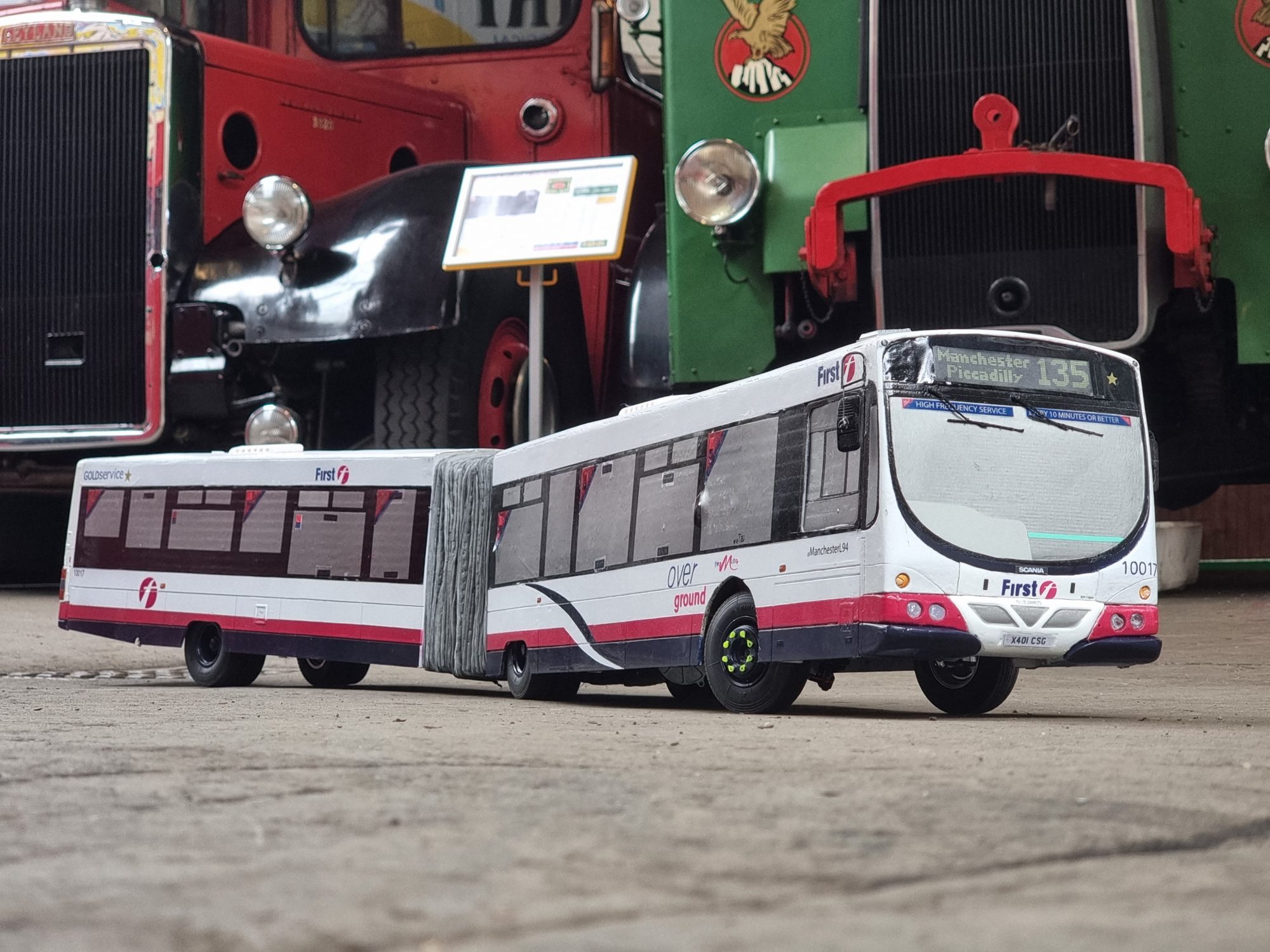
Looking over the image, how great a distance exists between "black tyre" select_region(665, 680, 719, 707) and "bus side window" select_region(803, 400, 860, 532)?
2308mm

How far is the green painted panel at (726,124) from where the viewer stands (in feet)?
39.1

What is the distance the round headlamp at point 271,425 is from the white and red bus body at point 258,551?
0.24 m

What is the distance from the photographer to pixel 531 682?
518 inches

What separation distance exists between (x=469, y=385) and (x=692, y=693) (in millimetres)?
2472

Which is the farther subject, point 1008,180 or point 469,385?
point 469,385

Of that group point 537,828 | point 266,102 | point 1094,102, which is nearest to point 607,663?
point 1094,102

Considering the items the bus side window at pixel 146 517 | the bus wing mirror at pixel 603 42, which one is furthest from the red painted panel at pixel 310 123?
the bus side window at pixel 146 517

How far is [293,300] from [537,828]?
8.96 m

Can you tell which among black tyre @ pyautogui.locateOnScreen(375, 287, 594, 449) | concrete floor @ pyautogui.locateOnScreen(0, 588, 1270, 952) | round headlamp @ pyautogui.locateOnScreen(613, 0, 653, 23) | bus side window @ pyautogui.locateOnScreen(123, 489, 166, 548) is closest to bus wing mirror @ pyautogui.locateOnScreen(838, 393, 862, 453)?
concrete floor @ pyautogui.locateOnScreen(0, 588, 1270, 952)

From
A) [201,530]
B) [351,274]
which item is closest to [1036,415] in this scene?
[351,274]

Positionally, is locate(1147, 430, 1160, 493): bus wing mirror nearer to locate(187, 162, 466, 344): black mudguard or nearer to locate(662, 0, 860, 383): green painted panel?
locate(662, 0, 860, 383): green painted panel

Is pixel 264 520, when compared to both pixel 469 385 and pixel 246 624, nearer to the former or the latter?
pixel 246 624

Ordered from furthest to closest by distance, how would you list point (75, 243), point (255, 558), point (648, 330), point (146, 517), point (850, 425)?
1. point (146, 517)
2. point (255, 558)
3. point (75, 243)
4. point (648, 330)
5. point (850, 425)

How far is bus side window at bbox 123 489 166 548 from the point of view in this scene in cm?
1591
